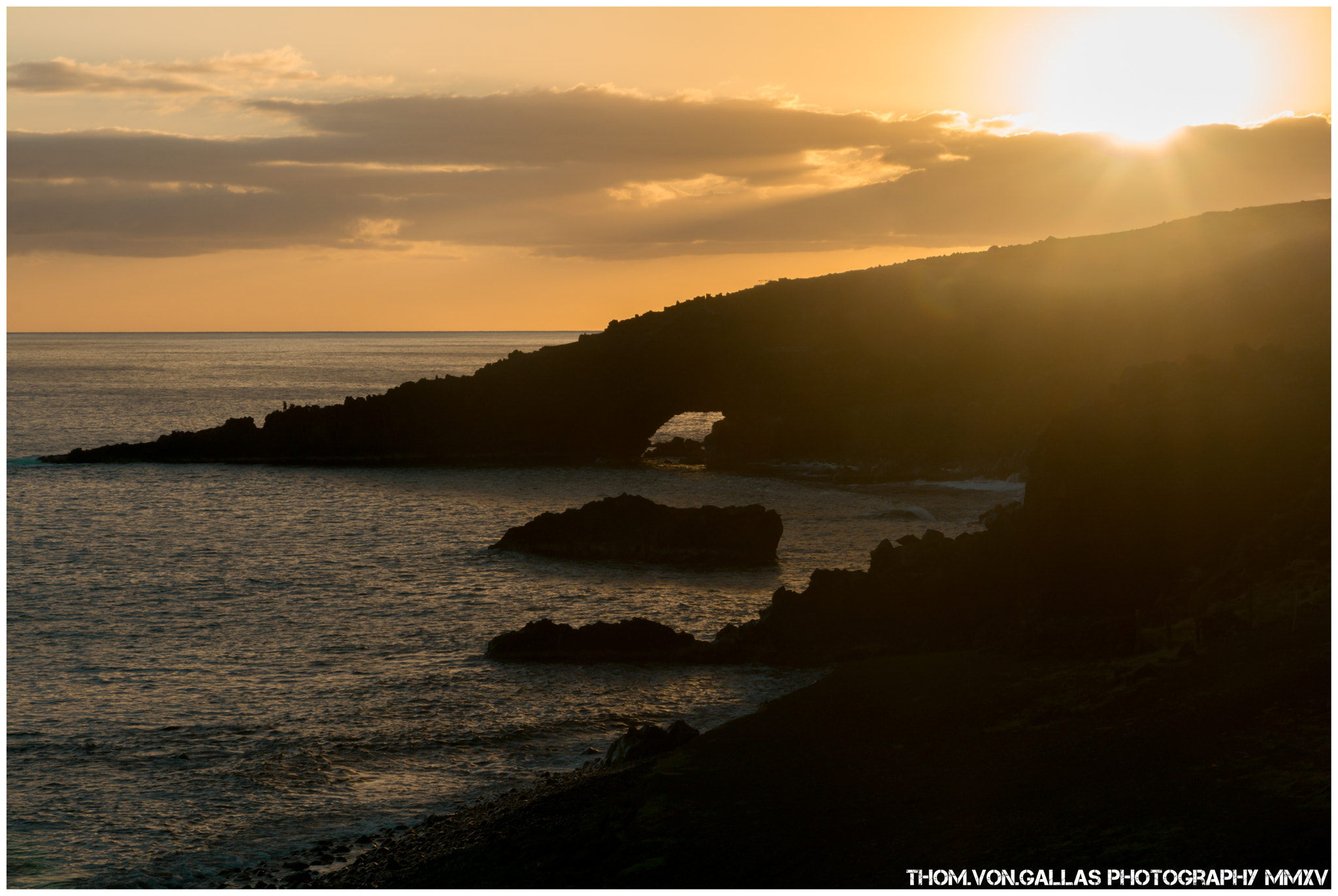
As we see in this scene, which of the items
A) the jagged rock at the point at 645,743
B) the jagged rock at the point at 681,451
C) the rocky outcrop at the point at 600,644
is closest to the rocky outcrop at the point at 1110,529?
the rocky outcrop at the point at 600,644

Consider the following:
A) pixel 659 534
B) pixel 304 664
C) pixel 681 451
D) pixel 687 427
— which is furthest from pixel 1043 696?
pixel 687 427

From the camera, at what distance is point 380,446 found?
101 metres

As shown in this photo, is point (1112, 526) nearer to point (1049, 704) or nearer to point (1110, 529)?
point (1110, 529)

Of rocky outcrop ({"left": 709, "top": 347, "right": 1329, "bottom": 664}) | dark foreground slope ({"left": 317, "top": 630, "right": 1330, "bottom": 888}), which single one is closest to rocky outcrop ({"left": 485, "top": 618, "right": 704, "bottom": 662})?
rocky outcrop ({"left": 709, "top": 347, "right": 1329, "bottom": 664})

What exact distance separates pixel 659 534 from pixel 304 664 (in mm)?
20146

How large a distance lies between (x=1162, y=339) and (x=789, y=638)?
76277mm

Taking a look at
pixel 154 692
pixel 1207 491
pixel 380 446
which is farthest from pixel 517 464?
pixel 1207 491

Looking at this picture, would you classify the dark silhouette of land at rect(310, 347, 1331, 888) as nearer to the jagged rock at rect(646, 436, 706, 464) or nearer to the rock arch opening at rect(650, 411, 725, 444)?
the jagged rock at rect(646, 436, 706, 464)

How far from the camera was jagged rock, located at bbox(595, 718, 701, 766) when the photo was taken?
23938 millimetres

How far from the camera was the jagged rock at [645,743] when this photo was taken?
23938mm

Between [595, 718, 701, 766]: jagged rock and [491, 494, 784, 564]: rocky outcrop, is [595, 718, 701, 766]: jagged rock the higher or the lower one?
the lower one

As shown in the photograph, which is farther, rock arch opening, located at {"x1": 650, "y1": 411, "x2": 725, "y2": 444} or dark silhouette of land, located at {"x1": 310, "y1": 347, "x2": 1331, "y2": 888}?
rock arch opening, located at {"x1": 650, "y1": 411, "x2": 725, "y2": 444}

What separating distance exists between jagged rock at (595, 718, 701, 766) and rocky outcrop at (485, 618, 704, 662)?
30.2 feet

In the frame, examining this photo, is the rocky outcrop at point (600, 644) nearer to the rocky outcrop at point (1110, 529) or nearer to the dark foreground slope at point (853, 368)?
the rocky outcrop at point (1110, 529)
